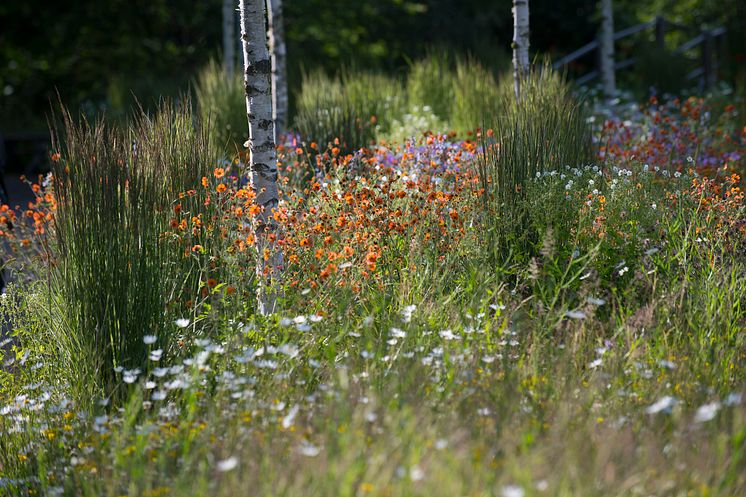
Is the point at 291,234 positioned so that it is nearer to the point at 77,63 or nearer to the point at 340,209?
the point at 340,209

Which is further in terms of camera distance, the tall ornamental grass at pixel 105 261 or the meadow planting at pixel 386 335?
the tall ornamental grass at pixel 105 261

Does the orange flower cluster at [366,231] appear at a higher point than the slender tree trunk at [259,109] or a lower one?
lower

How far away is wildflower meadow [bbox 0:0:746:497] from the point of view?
269 cm

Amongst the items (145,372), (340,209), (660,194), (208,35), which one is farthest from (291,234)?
(208,35)


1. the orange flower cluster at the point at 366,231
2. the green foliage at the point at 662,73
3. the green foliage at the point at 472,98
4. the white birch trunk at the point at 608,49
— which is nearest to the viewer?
the orange flower cluster at the point at 366,231

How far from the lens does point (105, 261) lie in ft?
12.4

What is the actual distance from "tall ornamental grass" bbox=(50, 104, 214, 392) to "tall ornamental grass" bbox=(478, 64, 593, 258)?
66.2 inches

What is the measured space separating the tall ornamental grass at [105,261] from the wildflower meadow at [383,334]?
0.5 inches

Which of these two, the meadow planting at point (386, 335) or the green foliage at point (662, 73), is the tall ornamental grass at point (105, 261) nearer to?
the meadow planting at point (386, 335)

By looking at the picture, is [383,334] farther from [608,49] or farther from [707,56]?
[707,56]

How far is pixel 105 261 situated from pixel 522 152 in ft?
7.84

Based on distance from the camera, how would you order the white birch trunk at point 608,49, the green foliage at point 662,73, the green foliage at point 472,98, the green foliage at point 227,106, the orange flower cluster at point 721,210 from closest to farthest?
the orange flower cluster at point 721,210
the green foliage at point 472,98
the green foliage at point 227,106
the white birch trunk at point 608,49
the green foliage at point 662,73

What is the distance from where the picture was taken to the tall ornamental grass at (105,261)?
3.78 m

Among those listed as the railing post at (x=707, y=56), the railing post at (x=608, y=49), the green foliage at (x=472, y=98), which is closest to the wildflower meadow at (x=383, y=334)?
the green foliage at (x=472, y=98)
